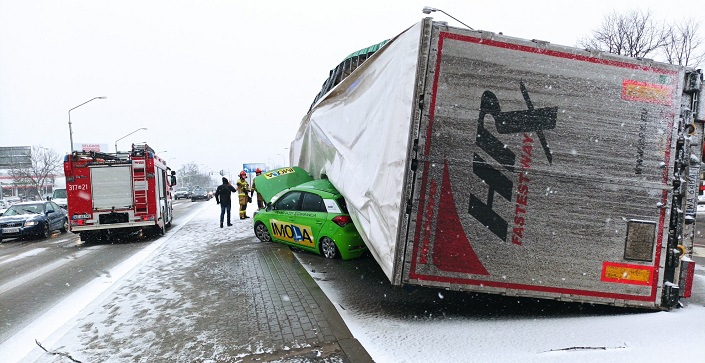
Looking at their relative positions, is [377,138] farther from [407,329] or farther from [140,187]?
[140,187]

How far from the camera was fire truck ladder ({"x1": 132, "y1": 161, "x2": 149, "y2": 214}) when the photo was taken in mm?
12094

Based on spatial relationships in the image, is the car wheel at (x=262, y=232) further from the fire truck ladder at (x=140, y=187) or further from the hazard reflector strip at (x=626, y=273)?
the hazard reflector strip at (x=626, y=273)

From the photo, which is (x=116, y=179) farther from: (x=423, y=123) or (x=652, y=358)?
(x=652, y=358)

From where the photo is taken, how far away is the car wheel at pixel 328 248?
772 centimetres

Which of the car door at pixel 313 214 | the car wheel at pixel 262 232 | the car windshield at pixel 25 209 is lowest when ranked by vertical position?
the car windshield at pixel 25 209

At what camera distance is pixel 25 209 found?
15328 millimetres

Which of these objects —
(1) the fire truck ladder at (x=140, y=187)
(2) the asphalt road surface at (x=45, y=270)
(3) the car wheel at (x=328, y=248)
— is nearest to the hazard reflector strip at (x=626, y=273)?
(3) the car wheel at (x=328, y=248)

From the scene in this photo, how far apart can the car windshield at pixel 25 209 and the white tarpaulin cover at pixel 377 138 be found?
13.5m

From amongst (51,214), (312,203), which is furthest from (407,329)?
(51,214)

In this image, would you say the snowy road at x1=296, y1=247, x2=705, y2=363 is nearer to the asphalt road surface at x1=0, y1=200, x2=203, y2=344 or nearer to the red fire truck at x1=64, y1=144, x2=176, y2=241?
the asphalt road surface at x1=0, y1=200, x2=203, y2=344

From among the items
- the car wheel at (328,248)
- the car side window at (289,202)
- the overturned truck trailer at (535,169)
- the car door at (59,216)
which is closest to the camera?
the overturned truck trailer at (535,169)

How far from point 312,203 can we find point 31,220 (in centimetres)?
1186

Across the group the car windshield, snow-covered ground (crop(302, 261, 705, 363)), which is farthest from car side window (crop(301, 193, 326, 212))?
the car windshield

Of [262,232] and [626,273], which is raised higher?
[626,273]
